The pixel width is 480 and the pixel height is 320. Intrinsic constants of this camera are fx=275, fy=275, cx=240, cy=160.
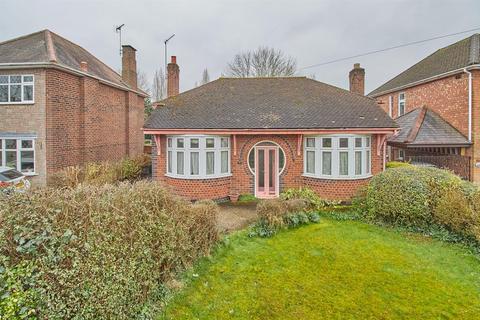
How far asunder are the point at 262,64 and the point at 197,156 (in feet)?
86.7

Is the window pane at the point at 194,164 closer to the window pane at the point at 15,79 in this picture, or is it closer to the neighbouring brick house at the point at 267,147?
the neighbouring brick house at the point at 267,147

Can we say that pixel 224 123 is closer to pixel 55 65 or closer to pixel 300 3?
pixel 55 65

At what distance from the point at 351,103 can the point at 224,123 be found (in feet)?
20.9

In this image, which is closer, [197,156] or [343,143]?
[343,143]

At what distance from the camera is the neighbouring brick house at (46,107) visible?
13414mm

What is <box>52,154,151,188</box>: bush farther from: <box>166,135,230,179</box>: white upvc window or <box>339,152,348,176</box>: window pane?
<box>339,152,348,176</box>: window pane

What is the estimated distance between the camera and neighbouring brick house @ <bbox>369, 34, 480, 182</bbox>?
15.0 metres

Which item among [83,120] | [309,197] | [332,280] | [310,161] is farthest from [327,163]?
[83,120]

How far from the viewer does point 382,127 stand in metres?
11.2

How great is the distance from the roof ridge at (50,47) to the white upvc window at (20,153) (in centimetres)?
410

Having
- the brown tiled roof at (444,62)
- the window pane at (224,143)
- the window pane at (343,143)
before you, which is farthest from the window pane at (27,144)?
the brown tiled roof at (444,62)

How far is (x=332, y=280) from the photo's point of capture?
233 inches

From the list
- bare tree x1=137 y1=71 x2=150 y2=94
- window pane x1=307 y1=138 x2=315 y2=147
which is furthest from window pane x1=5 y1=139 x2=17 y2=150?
bare tree x1=137 y1=71 x2=150 y2=94

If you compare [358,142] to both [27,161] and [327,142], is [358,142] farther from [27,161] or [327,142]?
[27,161]
